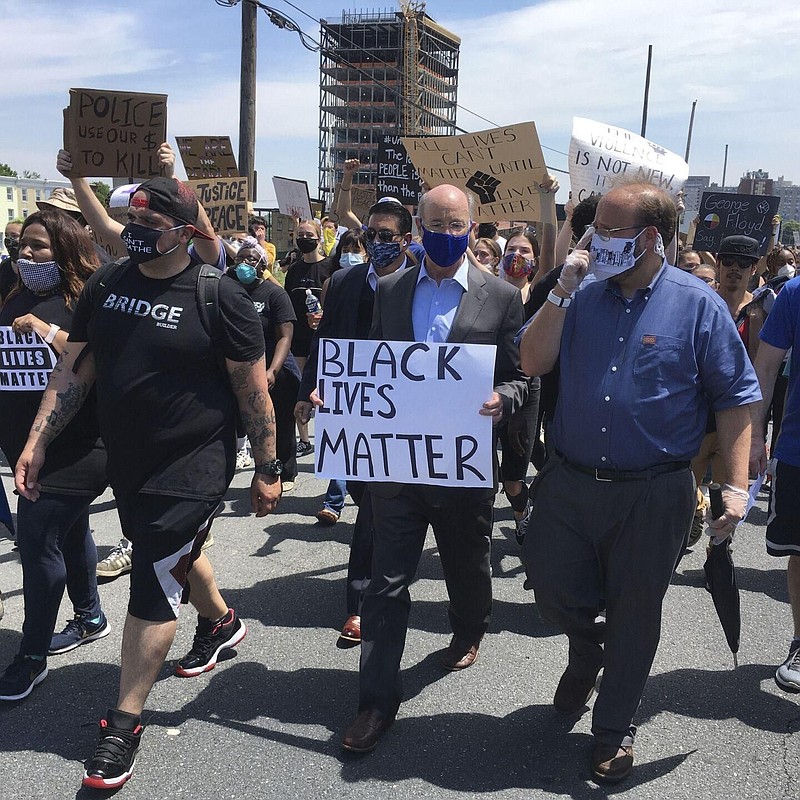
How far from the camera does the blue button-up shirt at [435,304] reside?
3.60 m

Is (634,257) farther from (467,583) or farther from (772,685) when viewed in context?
(772,685)

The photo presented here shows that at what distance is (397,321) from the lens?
11.9 ft

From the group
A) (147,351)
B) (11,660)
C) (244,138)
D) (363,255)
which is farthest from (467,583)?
(244,138)

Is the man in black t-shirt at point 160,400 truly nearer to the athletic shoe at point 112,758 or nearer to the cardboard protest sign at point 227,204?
the athletic shoe at point 112,758

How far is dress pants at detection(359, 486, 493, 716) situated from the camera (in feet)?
11.1

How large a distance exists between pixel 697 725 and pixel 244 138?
442 inches

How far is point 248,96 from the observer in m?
12.7

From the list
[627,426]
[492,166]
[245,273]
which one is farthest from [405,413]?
[492,166]

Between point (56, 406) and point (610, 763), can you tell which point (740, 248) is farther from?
point (56, 406)

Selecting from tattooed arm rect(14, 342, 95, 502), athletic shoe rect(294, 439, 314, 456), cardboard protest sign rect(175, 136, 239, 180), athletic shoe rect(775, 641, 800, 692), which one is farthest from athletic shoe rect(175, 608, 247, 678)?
cardboard protest sign rect(175, 136, 239, 180)

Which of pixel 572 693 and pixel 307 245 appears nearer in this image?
pixel 572 693

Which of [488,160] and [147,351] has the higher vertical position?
[488,160]

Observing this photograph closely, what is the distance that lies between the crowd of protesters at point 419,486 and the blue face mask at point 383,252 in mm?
624

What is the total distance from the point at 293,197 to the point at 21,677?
886 centimetres
